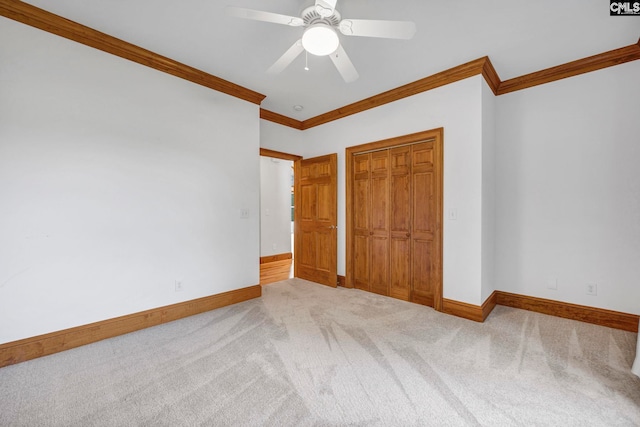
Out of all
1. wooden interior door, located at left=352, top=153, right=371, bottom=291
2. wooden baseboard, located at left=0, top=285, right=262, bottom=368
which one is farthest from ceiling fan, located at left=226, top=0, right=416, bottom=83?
wooden baseboard, located at left=0, top=285, right=262, bottom=368

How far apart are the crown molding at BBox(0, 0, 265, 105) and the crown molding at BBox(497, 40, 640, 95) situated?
323cm

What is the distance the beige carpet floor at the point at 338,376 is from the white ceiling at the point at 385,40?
2686mm

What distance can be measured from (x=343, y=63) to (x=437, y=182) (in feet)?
5.81

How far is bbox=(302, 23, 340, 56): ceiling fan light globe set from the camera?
1.77 metres

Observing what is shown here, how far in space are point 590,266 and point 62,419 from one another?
14.7 ft

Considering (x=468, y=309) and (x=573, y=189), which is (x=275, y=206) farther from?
(x=573, y=189)

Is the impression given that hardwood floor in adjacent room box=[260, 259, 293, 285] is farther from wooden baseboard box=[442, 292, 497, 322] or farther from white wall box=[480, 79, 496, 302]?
white wall box=[480, 79, 496, 302]

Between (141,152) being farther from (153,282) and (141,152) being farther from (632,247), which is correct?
(632,247)

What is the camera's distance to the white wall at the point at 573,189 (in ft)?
8.50

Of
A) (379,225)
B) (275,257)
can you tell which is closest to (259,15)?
(379,225)

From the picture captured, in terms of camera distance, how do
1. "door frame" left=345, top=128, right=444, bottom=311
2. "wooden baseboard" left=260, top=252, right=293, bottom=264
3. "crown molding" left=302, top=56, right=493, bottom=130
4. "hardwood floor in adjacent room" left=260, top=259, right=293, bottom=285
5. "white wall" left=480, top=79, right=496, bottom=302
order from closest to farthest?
"crown molding" left=302, top=56, right=493, bottom=130, "white wall" left=480, top=79, right=496, bottom=302, "door frame" left=345, top=128, right=444, bottom=311, "hardwood floor in adjacent room" left=260, top=259, right=293, bottom=285, "wooden baseboard" left=260, top=252, right=293, bottom=264

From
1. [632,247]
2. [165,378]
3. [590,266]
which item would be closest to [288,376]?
[165,378]

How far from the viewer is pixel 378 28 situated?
1745 mm

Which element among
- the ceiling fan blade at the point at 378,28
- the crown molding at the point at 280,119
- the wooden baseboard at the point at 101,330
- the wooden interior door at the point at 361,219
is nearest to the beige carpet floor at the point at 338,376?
the wooden baseboard at the point at 101,330
